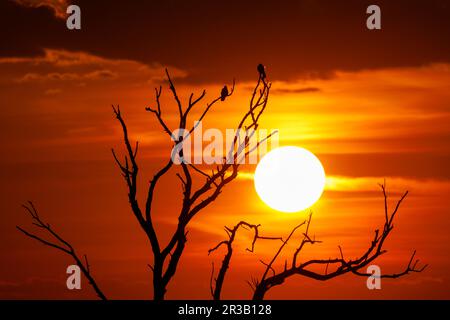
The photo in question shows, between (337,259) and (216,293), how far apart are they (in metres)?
2.00

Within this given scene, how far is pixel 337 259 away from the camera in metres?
12.3

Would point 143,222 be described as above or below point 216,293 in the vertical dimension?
above

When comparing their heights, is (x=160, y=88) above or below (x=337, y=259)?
above
